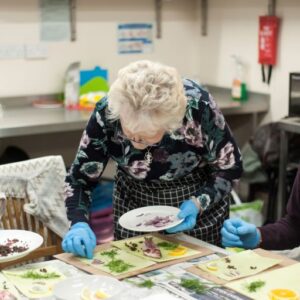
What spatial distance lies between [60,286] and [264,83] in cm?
256

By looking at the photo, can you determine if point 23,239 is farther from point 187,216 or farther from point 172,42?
point 172,42

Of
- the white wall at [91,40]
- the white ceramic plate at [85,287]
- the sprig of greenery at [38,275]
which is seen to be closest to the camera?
the white ceramic plate at [85,287]

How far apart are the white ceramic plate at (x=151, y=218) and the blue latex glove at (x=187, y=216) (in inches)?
0.9

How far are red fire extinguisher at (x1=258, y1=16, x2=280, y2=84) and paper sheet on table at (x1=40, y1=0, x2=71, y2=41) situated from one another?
121cm

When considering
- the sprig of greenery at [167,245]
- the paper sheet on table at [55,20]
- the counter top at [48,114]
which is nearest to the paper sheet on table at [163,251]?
the sprig of greenery at [167,245]

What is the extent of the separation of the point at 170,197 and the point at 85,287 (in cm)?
62

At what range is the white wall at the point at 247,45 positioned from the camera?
137 inches

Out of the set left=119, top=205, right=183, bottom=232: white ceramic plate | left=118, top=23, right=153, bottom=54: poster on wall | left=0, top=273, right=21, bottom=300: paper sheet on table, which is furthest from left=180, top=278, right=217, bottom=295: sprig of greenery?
left=118, top=23, right=153, bottom=54: poster on wall

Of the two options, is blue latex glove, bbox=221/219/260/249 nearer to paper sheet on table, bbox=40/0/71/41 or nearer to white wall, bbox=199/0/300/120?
white wall, bbox=199/0/300/120

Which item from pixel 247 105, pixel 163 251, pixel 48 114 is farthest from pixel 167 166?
pixel 247 105

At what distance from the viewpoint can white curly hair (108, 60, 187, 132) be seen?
1657 mm

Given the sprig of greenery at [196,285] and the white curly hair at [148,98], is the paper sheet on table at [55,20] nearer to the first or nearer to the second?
the white curly hair at [148,98]

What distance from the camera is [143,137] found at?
1.79 m

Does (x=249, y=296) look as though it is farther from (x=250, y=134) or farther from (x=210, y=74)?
(x=210, y=74)
